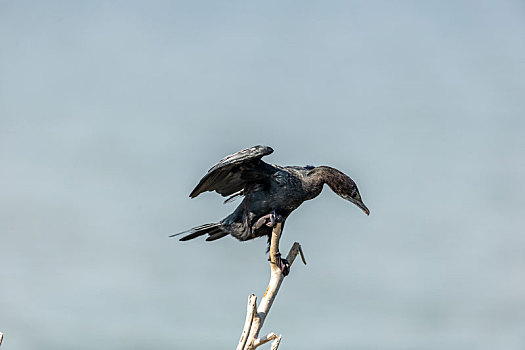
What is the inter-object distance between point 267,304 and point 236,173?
1.54 m

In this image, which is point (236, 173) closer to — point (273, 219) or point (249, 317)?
point (273, 219)

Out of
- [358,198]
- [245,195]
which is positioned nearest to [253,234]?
[245,195]

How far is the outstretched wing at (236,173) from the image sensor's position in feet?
29.7

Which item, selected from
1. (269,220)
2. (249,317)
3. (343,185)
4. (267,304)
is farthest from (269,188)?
(249,317)

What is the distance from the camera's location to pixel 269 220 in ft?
30.6

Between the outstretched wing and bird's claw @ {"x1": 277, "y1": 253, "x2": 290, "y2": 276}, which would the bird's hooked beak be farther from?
Answer: bird's claw @ {"x1": 277, "y1": 253, "x2": 290, "y2": 276}

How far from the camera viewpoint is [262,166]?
951 cm

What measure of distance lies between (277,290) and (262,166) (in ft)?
4.54

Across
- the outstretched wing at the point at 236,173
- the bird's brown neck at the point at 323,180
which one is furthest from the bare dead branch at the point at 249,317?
the bird's brown neck at the point at 323,180

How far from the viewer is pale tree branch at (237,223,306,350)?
8367 millimetres

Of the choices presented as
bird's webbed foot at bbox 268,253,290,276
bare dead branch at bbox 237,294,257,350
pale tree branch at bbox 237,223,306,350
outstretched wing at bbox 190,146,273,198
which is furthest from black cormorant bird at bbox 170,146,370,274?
bare dead branch at bbox 237,294,257,350

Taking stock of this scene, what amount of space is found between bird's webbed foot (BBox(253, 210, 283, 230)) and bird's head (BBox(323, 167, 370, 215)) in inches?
25.8

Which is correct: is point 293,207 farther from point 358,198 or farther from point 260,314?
point 260,314

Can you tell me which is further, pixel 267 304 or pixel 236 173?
pixel 236 173
